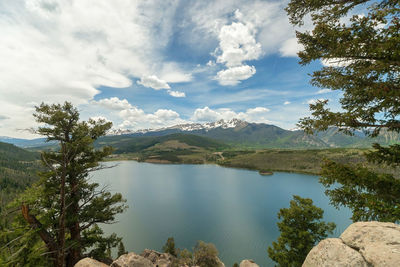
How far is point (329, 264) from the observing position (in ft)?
20.0

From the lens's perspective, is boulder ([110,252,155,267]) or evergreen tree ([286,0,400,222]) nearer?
evergreen tree ([286,0,400,222])

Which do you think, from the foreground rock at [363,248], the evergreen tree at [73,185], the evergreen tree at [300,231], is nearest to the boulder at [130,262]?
the evergreen tree at [73,185]

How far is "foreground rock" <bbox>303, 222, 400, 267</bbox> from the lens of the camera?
5.53 meters

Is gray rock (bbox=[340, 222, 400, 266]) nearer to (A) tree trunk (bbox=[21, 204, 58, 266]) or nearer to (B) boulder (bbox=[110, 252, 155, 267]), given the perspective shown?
(A) tree trunk (bbox=[21, 204, 58, 266])

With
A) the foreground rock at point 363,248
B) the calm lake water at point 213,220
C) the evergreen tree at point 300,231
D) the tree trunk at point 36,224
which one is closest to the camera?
the foreground rock at point 363,248

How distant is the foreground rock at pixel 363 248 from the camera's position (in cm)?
553

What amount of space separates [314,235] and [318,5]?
2244 centimetres

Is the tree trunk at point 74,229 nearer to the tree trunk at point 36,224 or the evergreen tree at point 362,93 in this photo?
the tree trunk at point 36,224

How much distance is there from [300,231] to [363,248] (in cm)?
1605

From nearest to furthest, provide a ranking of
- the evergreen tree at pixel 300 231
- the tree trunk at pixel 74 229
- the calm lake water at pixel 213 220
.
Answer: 1. the tree trunk at pixel 74 229
2. the evergreen tree at pixel 300 231
3. the calm lake water at pixel 213 220

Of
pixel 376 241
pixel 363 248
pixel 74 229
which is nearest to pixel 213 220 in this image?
pixel 74 229

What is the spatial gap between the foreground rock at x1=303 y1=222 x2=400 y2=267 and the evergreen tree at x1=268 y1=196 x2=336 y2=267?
15.5 m

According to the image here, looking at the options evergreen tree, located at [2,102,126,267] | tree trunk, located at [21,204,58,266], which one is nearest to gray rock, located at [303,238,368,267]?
tree trunk, located at [21,204,58,266]

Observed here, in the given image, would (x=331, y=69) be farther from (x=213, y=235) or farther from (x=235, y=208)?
(x=235, y=208)
